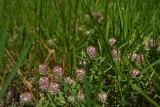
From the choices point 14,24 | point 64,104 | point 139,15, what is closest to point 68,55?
point 64,104

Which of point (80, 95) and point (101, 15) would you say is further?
point (101, 15)

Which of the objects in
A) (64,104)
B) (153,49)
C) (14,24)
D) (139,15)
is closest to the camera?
(64,104)

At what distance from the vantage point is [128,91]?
3.21ft

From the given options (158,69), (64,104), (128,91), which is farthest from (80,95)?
(158,69)

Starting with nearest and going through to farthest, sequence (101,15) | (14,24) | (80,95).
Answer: (80,95), (101,15), (14,24)

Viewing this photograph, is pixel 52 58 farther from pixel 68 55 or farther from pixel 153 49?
pixel 153 49

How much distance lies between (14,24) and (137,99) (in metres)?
1.69

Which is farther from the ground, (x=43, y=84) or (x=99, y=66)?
(x=99, y=66)

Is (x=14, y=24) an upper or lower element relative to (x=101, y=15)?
upper

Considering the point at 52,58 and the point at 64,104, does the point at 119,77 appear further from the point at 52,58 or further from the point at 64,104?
the point at 52,58

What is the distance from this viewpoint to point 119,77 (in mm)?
914

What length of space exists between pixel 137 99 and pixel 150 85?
0.15 metres

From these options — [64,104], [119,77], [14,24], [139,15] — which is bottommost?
[64,104]

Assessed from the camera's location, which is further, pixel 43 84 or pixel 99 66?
pixel 99 66
